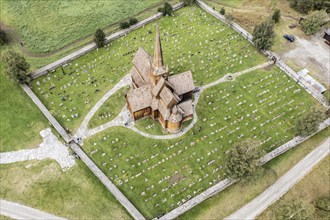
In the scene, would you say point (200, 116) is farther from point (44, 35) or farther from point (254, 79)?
point (44, 35)

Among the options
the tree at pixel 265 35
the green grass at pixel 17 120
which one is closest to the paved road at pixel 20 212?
the green grass at pixel 17 120

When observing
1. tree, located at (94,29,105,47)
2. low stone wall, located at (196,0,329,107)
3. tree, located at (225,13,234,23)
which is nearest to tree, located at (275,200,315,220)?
low stone wall, located at (196,0,329,107)

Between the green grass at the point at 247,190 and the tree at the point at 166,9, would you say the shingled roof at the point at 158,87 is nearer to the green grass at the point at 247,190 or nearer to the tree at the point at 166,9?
the green grass at the point at 247,190

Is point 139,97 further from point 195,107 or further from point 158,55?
point 195,107

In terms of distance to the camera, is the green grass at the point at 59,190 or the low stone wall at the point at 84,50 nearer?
the green grass at the point at 59,190

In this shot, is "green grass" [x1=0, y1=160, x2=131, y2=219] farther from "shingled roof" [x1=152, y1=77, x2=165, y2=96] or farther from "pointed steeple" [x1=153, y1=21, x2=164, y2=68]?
"pointed steeple" [x1=153, y1=21, x2=164, y2=68]

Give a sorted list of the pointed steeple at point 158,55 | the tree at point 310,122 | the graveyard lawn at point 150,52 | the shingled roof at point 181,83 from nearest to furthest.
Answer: the pointed steeple at point 158,55 < the tree at point 310,122 < the shingled roof at point 181,83 < the graveyard lawn at point 150,52

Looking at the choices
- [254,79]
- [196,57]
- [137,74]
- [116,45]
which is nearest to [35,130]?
[137,74]
